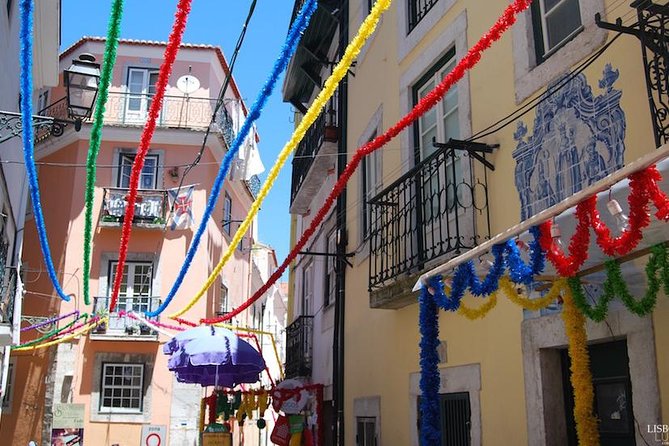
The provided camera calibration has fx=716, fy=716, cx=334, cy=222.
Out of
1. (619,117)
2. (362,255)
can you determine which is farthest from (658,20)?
(362,255)

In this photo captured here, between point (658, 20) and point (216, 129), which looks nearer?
point (658, 20)

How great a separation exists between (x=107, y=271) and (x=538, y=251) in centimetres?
1851

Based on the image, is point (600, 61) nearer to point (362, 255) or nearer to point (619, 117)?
point (619, 117)

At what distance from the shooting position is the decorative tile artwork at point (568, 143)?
15.7ft

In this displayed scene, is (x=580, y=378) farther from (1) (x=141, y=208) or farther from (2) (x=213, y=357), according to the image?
(1) (x=141, y=208)

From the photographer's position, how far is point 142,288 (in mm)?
20797

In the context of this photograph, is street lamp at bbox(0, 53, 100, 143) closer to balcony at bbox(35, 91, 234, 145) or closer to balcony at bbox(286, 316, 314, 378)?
balcony at bbox(286, 316, 314, 378)

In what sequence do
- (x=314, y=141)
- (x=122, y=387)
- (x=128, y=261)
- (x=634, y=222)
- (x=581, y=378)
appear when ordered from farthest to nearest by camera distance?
(x=128, y=261), (x=122, y=387), (x=314, y=141), (x=581, y=378), (x=634, y=222)

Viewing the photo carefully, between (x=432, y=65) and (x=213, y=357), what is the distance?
4732 millimetres

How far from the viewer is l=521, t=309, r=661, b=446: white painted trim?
13.9 ft

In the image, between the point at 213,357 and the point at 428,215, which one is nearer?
the point at 428,215

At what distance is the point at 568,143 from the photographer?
17.1 ft

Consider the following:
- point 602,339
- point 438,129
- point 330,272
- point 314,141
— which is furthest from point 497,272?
point 314,141

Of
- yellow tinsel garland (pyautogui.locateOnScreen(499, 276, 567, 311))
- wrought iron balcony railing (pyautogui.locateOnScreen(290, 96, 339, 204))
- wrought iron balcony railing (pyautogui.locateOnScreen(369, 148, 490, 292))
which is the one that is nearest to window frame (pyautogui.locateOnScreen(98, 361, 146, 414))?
wrought iron balcony railing (pyautogui.locateOnScreen(290, 96, 339, 204))
